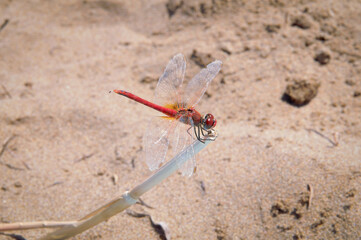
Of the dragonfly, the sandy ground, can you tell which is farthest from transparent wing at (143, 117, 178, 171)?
the sandy ground

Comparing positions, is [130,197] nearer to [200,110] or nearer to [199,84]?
[199,84]

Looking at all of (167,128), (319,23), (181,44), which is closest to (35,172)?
(167,128)

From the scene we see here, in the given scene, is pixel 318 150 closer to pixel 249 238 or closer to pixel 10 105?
pixel 249 238

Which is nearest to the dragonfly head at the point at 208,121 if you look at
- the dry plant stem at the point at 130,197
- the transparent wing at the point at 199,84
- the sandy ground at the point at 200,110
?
the transparent wing at the point at 199,84

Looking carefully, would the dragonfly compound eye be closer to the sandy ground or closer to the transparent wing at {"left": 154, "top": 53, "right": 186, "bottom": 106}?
the transparent wing at {"left": 154, "top": 53, "right": 186, "bottom": 106}

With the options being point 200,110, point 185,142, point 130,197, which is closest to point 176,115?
point 185,142

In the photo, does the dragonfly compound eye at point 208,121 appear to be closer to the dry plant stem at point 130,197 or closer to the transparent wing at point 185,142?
the transparent wing at point 185,142
